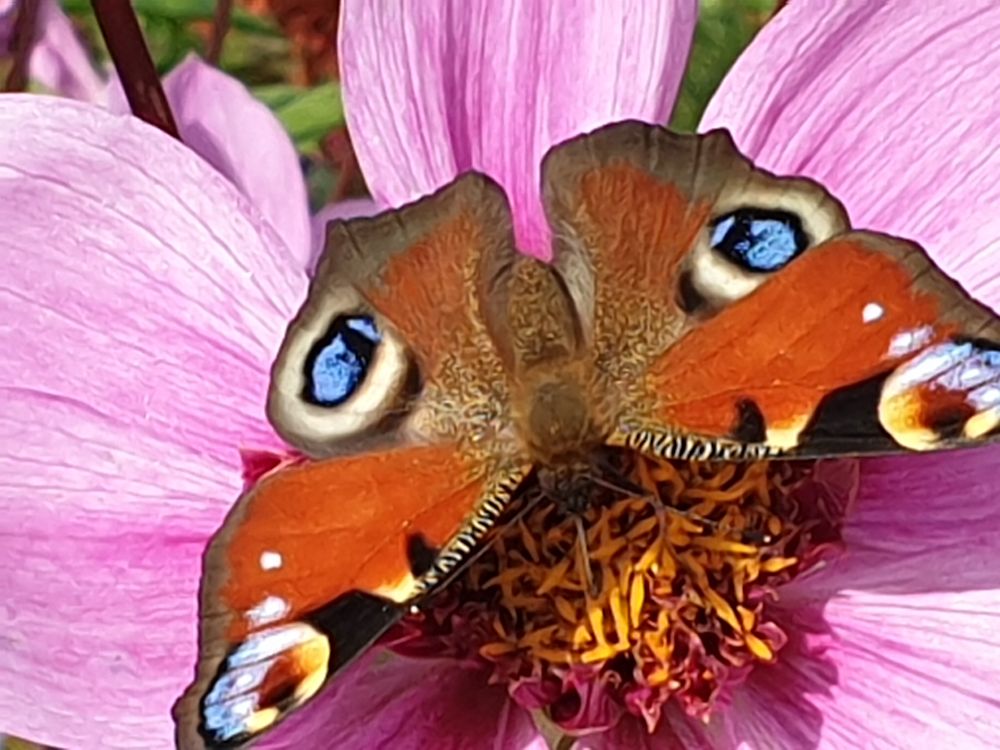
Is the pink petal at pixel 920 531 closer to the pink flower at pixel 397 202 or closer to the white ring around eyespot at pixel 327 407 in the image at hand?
the pink flower at pixel 397 202

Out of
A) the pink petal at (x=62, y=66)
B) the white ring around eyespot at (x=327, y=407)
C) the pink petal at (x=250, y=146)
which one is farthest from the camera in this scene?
the pink petal at (x=62, y=66)

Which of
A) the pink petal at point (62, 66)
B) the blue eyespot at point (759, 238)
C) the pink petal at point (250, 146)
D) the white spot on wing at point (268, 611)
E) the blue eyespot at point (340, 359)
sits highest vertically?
the pink petal at point (62, 66)

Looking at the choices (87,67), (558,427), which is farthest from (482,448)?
(87,67)

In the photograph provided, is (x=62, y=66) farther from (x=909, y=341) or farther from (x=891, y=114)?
(x=909, y=341)

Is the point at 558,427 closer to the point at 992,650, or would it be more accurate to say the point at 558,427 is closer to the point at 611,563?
the point at 611,563

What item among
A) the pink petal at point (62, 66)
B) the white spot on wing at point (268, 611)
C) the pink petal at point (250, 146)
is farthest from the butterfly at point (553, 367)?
the pink petal at point (62, 66)

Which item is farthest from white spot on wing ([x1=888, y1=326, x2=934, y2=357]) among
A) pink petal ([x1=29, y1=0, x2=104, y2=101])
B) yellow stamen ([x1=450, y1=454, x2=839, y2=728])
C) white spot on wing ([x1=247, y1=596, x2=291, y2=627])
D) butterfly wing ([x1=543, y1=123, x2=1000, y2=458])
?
pink petal ([x1=29, y1=0, x2=104, y2=101])

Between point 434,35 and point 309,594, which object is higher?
point 434,35
